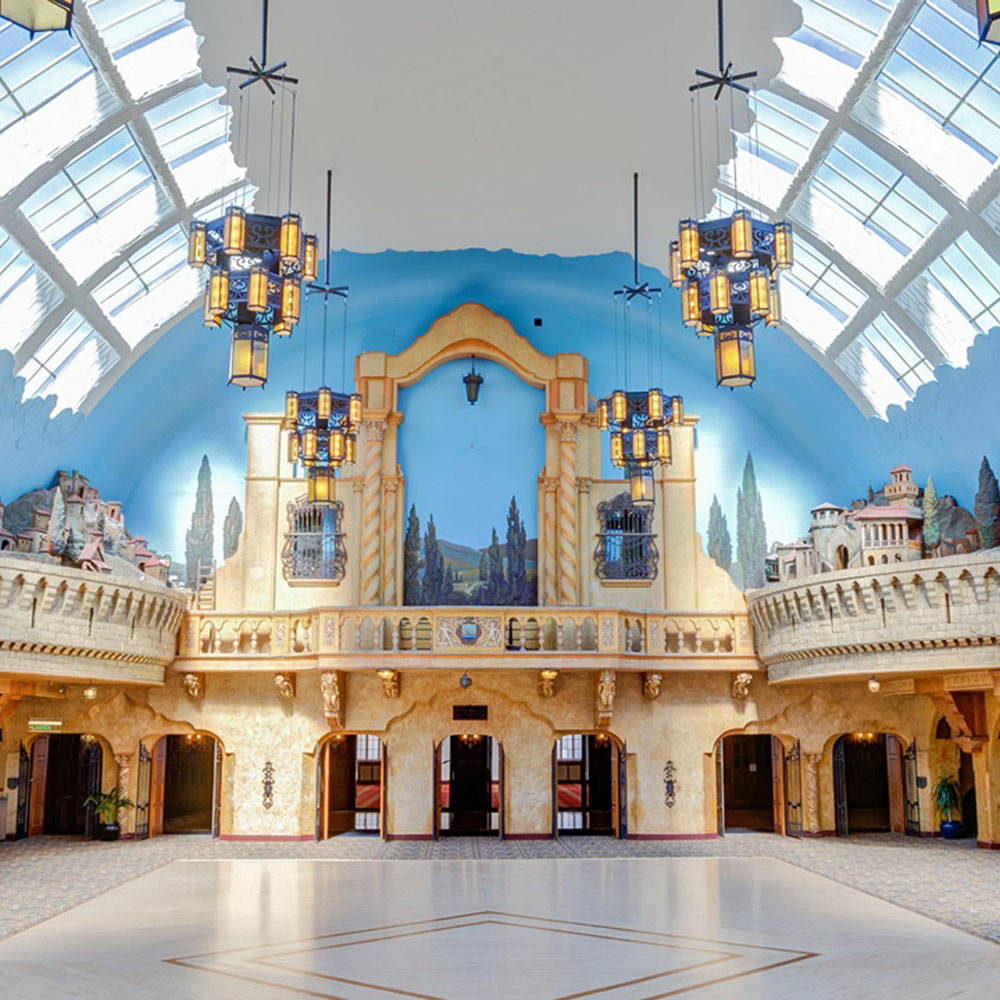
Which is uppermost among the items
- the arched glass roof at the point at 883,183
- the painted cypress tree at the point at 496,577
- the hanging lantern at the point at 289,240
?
the arched glass roof at the point at 883,183

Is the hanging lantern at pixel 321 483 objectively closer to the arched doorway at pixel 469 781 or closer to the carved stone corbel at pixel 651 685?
the carved stone corbel at pixel 651 685

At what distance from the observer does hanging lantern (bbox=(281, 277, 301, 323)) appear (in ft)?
46.0

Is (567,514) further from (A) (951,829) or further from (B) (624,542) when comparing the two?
(A) (951,829)

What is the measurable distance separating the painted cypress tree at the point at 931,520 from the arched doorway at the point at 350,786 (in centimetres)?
1104

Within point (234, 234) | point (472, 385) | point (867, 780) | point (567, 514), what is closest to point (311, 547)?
point (472, 385)

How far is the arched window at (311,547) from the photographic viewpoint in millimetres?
23422

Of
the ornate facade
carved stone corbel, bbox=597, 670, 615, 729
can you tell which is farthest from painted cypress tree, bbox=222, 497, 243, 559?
carved stone corbel, bbox=597, 670, 615, 729

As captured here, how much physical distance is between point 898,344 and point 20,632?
642 inches

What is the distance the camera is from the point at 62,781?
24000 mm

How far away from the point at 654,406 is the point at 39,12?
14282 millimetres

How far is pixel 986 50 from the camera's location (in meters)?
15.0

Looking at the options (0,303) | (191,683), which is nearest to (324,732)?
(191,683)

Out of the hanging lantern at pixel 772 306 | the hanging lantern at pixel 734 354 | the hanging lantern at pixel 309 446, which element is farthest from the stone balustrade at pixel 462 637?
the hanging lantern at pixel 772 306

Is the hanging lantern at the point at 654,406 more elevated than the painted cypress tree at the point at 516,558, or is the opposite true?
the hanging lantern at the point at 654,406
